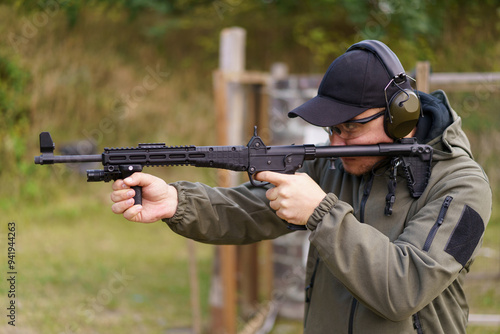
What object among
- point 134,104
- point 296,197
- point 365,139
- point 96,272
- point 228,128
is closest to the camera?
point 296,197

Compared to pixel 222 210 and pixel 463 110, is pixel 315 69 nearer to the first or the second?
pixel 463 110

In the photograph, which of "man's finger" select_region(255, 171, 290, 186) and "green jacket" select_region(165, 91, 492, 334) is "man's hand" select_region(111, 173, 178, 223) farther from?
"man's finger" select_region(255, 171, 290, 186)

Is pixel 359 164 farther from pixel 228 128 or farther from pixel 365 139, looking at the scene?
pixel 228 128

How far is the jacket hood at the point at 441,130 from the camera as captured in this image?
2.39 meters

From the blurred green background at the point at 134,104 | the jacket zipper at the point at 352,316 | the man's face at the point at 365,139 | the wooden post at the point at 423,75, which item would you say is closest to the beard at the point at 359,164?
the man's face at the point at 365,139

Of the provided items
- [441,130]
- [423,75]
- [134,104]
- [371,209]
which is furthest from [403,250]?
[134,104]

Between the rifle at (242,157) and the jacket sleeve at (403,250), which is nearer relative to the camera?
the jacket sleeve at (403,250)

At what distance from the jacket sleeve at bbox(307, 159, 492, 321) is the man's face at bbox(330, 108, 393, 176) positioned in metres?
0.38

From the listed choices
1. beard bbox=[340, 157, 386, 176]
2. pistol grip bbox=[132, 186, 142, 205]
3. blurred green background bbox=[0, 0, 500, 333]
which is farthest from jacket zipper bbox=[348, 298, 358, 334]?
blurred green background bbox=[0, 0, 500, 333]

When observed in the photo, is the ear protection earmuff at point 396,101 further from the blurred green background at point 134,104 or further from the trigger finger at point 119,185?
the blurred green background at point 134,104

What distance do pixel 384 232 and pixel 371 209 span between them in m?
0.12

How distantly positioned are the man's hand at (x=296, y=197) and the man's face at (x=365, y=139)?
0.99ft

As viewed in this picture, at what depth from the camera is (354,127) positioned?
8.01 ft

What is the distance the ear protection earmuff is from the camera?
232 cm
